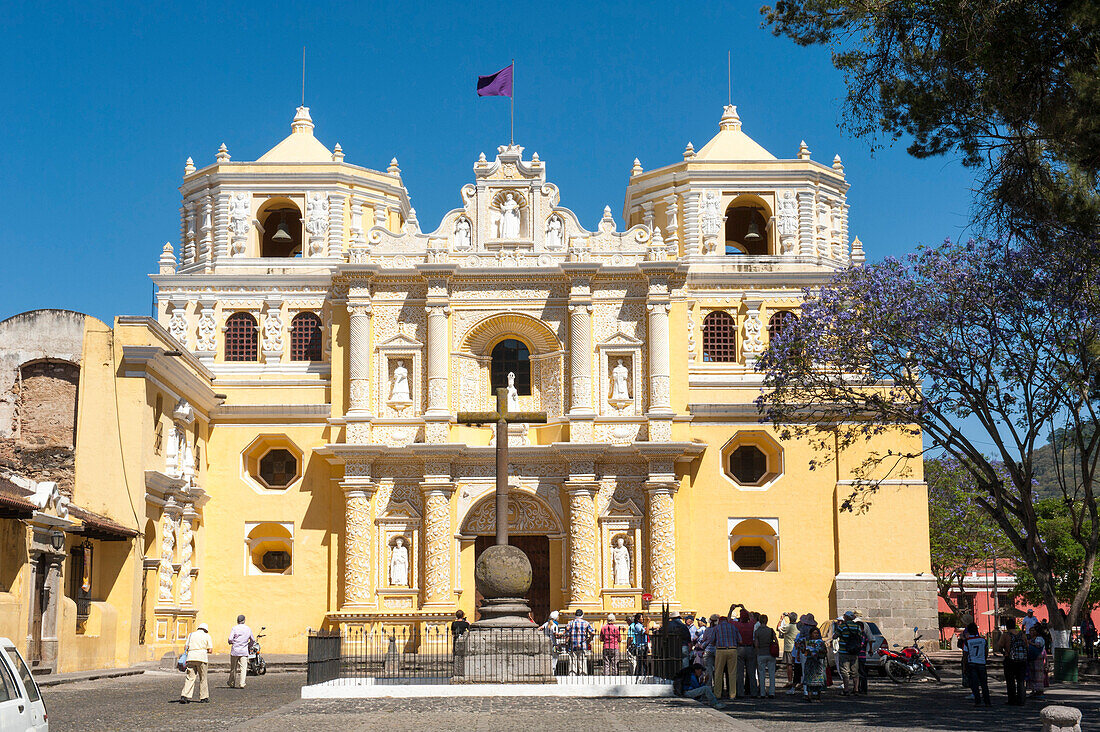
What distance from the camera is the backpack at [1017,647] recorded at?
1845cm

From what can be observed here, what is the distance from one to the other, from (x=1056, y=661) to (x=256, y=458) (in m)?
20.7

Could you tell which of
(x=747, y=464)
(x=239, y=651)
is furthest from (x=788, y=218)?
(x=239, y=651)

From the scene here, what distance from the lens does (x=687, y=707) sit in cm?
1805

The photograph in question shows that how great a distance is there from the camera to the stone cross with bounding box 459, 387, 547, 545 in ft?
74.5

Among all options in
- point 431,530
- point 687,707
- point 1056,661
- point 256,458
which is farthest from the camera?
point 256,458

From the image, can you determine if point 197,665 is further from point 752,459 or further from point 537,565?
point 752,459

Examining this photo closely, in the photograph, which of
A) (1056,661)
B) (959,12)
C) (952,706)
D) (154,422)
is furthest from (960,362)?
(154,422)

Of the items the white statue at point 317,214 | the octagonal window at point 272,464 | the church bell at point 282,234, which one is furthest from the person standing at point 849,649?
the church bell at point 282,234

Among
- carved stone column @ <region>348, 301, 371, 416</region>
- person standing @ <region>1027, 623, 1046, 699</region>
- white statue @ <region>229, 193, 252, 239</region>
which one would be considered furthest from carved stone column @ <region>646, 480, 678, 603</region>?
white statue @ <region>229, 193, 252, 239</region>

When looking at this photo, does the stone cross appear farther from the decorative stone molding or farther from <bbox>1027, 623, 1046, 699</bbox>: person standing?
the decorative stone molding

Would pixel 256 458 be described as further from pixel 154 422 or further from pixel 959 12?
pixel 959 12

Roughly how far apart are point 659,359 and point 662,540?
4.72 m

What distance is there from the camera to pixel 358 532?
1284 inches

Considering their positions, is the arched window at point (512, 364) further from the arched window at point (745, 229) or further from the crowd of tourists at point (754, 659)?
the crowd of tourists at point (754, 659)
